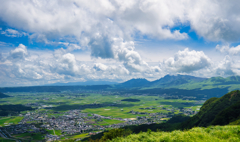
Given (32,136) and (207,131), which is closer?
→ (207,131)

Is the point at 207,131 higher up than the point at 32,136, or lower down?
higher up

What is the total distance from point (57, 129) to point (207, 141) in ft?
504

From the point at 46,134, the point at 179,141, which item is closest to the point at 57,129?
the point at 46,134

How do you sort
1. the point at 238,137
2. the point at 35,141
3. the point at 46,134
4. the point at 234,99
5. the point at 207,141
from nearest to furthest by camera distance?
the point at 207,141 → the point at 238,137 → the point at 234,99 → the point at 35,141 → the point at 46,134

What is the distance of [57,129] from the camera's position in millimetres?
140125

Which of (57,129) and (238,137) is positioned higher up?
(238,137)

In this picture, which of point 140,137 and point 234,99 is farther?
point 234,99

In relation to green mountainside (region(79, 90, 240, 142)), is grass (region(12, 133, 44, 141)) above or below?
below

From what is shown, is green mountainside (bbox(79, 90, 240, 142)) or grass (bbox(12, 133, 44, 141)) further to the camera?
grass (bbox(12, 133, 44, 141))

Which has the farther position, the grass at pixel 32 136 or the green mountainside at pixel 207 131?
the grass at pixel 32 136

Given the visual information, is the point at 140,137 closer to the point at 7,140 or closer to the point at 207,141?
the point at 207,141

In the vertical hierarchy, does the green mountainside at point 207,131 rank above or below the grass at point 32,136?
above

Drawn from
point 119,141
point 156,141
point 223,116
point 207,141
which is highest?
point 207,141

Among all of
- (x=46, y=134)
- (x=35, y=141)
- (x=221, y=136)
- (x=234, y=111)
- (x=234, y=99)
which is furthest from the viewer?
(x=46, y=134)
